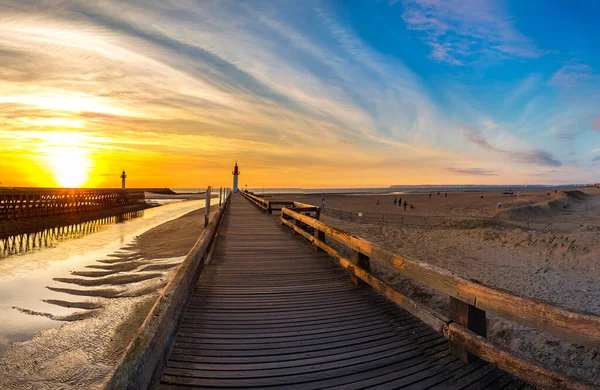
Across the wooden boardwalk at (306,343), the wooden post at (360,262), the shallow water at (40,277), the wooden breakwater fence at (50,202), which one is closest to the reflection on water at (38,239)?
the shallow water at (40,277)

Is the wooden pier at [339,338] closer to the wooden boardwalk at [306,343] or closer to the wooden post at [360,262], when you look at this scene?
the wooden boardwalk at [306,343]

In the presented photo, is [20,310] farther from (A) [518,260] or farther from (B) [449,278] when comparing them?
(A) [518,260]

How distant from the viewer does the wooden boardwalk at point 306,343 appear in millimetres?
2453

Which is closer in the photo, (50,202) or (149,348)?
(149,348)

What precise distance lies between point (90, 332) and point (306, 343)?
14.4 feet

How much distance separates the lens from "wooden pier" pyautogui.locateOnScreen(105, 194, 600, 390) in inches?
82.5

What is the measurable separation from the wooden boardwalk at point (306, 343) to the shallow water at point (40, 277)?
354cm

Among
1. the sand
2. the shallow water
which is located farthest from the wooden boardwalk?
the shallow water

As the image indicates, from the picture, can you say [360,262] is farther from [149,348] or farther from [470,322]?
[149,348]

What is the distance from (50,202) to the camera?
24.6 m

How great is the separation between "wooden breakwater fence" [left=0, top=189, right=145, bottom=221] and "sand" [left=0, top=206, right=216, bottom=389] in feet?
56.8

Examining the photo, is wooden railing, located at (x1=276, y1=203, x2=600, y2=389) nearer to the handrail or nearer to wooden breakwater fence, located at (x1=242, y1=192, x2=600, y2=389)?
wooden breakwater fence, located at (x1=242, y1=192, x2=600, y2=389)

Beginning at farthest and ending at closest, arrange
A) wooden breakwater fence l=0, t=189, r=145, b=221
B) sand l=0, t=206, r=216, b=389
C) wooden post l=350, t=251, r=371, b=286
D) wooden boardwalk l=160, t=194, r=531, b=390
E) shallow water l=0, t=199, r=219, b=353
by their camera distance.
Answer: wooden breakwater fence l=0, t=189, r=145, b=221 → shallow water l=0, t=199, r=219, b=353 → wooden post l=350, t=251, r=371, b=286 → sand l=0, t=206, r=216, b=389 → wooden boardwalk l=160, t=194, r=531, b=390

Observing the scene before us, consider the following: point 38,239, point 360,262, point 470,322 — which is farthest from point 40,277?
point 470,322
